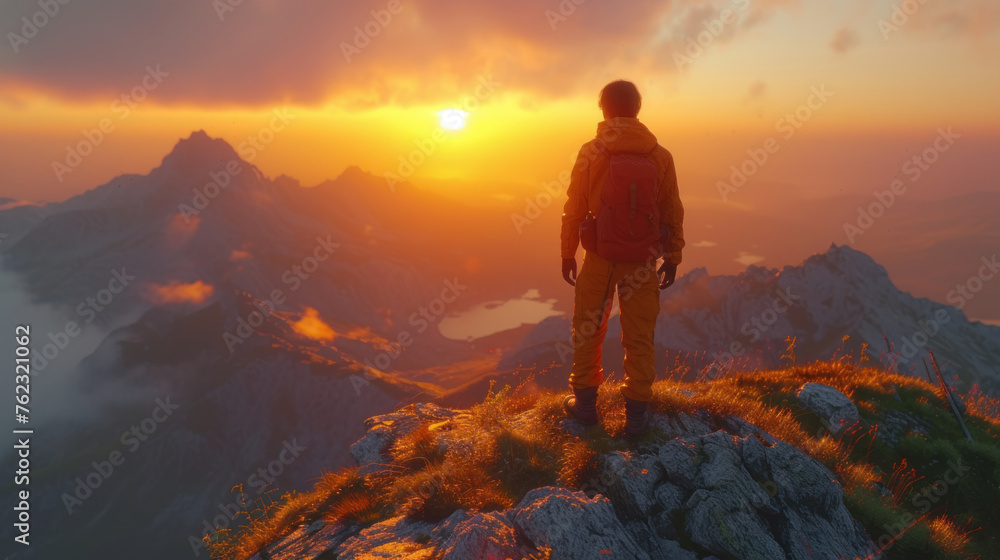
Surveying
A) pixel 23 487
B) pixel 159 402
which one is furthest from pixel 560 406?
pixel 23 487

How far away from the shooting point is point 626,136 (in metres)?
5.83

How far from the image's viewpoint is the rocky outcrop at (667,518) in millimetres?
4199

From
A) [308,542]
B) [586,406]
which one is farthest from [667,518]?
[308,542]

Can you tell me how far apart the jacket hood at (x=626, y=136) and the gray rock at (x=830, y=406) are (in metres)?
6.12

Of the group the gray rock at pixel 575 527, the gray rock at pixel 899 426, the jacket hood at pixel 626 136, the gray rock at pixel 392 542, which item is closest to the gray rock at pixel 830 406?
the gray rock at pixel 899 426

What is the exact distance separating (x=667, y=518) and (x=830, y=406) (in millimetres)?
5703

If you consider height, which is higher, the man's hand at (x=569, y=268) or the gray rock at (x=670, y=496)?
the man's hand at (x=569, y=268)

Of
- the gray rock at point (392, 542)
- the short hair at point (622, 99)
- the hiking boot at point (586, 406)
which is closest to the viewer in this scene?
the gray rock at point (392, 542)

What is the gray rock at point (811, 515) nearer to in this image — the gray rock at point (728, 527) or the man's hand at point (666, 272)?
the gray rock at point (728, 527)

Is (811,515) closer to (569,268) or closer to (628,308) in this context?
(628,308)

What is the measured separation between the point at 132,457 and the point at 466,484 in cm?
16130

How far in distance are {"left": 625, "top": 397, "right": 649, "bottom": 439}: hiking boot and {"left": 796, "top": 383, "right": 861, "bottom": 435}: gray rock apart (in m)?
4.38

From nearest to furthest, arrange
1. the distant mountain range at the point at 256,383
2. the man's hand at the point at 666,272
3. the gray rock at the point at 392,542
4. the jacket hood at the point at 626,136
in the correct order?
1. the gray rock at the point at 392,542
2. the jacket hood at the point at 626,136
3. the man's hand at the point at 666,272
4. the distant mountain range at the point at 256,383

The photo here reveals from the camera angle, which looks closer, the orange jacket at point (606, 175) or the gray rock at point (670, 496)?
the gray rock at point (670, 496)
